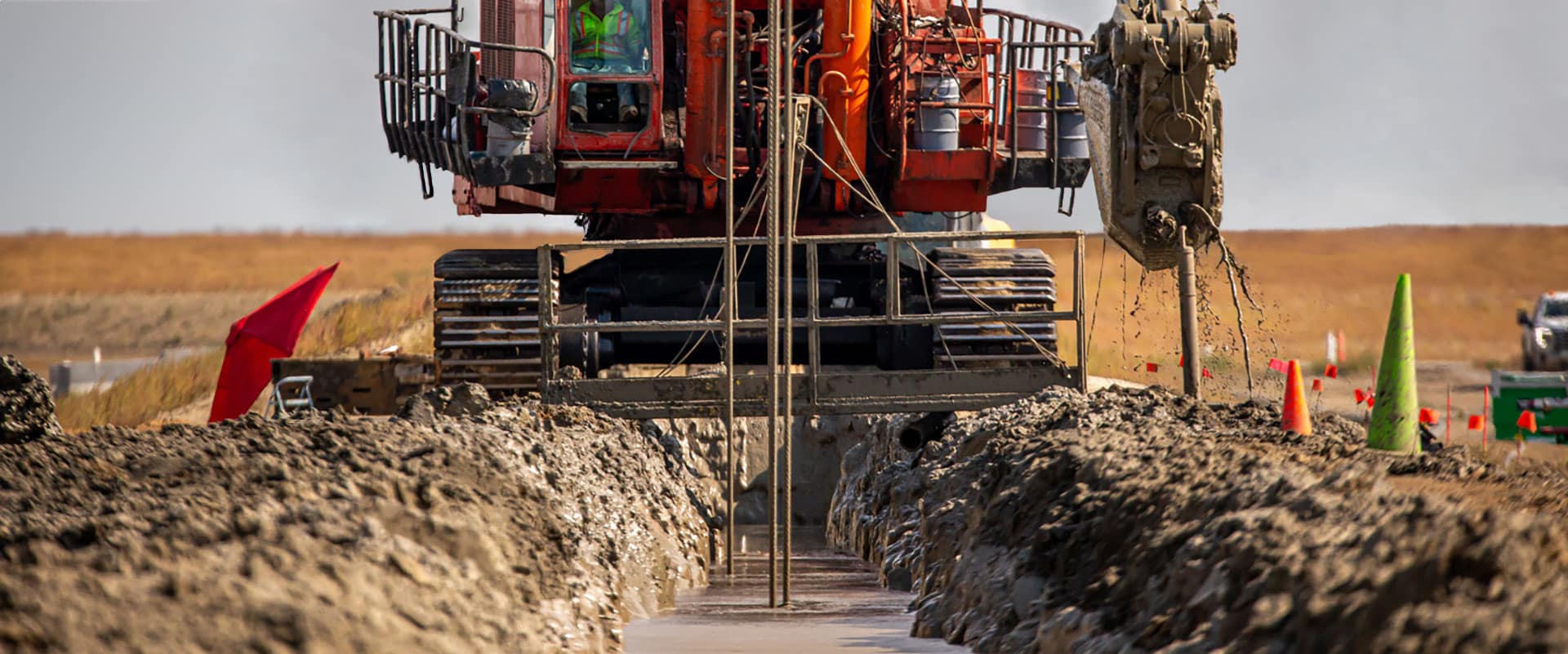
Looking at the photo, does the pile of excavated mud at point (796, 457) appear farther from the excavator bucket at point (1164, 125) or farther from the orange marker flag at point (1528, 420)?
the orange marker flag at point (1528, 420)

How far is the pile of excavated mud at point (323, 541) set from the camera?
4.98 meters

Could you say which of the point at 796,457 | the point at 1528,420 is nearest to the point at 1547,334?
the point at 1528,420

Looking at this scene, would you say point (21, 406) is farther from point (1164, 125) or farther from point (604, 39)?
point (1164, 125)

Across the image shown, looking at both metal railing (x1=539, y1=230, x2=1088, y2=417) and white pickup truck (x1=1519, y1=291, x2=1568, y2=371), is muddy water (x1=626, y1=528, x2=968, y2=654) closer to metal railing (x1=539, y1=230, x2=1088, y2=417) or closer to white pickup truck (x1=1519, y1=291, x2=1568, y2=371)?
metal railing (x1=539, y1=230, x2=1088, y2=417)

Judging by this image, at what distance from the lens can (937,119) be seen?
1318 centimetres

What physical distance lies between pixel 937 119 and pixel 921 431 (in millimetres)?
2267

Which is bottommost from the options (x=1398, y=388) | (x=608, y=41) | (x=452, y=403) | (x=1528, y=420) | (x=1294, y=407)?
(x=1528, y=420)

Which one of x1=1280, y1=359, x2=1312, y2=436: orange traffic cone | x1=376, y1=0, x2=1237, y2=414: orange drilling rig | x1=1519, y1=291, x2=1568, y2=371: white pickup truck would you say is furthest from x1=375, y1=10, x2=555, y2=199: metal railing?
x1=1519, y1=291, x2=1568, y2=371: white pickup truck

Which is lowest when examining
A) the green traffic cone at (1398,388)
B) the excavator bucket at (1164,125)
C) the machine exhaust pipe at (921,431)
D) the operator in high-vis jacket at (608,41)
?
the machine exhaust pipe at (921,431)

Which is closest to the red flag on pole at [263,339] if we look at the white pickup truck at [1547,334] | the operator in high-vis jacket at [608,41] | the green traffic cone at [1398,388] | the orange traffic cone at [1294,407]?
the operator in high-vis jacket at [608,41]

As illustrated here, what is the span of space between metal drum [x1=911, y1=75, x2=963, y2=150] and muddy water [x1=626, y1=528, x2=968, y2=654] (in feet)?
10.3

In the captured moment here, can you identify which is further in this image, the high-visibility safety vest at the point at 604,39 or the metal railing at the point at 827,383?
the high-visibility safety vest at the point at 604,39

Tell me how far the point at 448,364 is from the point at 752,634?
5354 mm

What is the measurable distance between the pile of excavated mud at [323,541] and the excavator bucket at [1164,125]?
3.53 metres
